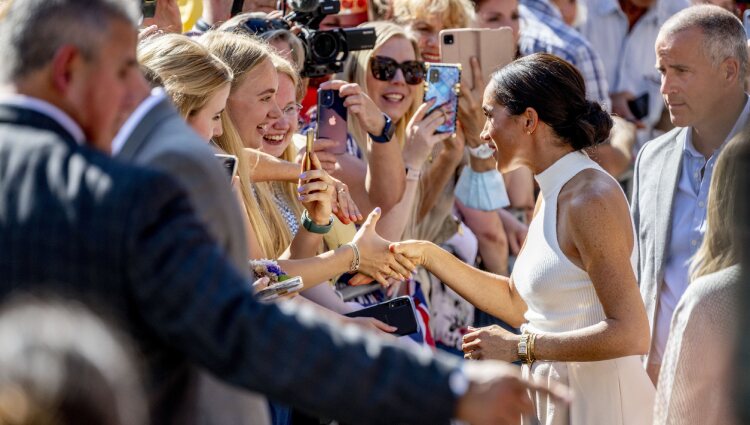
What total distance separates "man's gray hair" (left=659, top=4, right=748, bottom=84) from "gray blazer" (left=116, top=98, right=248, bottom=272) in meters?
2.97

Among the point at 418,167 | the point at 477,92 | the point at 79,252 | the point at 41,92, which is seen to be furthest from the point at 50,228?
the point at 477,92

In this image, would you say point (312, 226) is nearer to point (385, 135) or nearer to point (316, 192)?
point (316, 192)

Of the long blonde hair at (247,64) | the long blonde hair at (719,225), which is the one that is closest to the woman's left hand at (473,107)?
the long blonde hair at (247,64)

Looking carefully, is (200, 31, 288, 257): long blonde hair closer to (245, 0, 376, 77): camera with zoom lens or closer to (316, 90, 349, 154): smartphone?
(316, 90, 349, 154): smartphone

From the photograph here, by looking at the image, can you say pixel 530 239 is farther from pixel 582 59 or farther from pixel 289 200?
pixel 582 59

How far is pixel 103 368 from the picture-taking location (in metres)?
1.31

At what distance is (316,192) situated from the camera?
418 centimetres

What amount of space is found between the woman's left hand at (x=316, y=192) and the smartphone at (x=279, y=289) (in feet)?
2.30

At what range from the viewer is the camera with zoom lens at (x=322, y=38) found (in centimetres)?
535

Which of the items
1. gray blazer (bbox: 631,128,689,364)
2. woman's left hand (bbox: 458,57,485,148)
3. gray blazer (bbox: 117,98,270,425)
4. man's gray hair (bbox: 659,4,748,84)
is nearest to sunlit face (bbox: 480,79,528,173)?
gray blazer (bbox: 631,128,689,364)

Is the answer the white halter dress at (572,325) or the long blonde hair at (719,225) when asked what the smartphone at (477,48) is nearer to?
the white halter dress at (572,325)

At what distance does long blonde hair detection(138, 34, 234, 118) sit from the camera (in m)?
3.50

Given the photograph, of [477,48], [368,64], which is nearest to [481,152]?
[477,48]

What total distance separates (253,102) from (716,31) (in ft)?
6.29
